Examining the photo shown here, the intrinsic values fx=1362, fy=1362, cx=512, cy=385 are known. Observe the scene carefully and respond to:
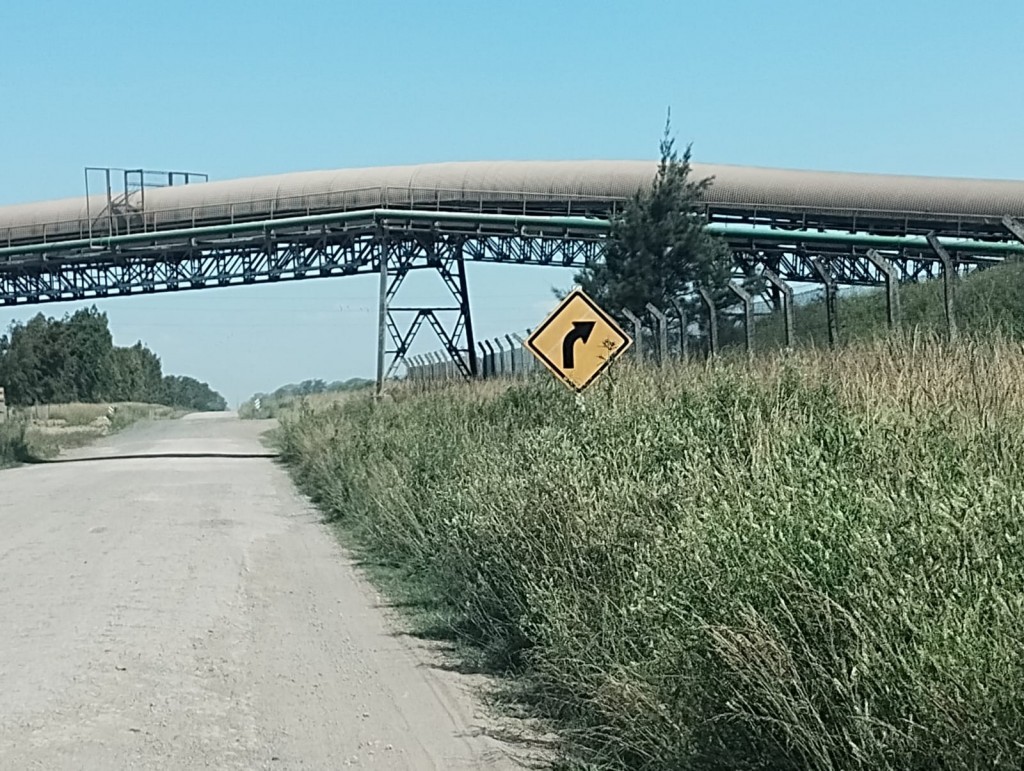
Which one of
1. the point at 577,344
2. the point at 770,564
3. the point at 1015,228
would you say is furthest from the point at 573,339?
the point at 770,564

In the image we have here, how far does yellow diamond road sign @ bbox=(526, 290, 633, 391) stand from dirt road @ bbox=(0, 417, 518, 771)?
293cm

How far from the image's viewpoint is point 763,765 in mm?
5457

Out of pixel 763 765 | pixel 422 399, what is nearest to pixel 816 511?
pixel 763 765

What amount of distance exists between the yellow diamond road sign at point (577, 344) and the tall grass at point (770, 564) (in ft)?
3.73

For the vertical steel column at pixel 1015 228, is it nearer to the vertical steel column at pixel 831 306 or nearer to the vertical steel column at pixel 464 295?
the vertical steel column at pixel 831 306

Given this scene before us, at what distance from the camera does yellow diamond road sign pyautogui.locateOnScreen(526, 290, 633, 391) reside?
13.5m

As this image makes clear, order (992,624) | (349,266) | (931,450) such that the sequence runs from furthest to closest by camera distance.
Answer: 1. (349,266)
2. (931,450)
3. (992,624)

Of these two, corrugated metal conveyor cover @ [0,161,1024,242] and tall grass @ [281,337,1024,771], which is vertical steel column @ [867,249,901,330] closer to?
tall grass @ [281,337,1024,771]

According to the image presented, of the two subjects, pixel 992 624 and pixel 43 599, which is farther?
pixel 43 599

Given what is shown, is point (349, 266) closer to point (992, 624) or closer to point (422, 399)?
point (422, 399)

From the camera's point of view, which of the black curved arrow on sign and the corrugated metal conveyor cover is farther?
the corrugated metal conveyor cover

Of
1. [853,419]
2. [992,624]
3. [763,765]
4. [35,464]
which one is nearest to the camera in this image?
[992,624]

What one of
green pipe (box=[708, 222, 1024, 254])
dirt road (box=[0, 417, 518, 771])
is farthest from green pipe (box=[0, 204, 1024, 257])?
dirt road (box=[0, 417, 518, 771])

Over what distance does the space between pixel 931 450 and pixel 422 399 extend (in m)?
19.2
